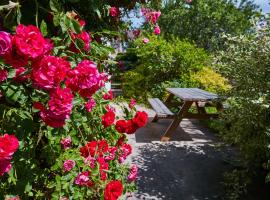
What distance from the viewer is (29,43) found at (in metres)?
1.12

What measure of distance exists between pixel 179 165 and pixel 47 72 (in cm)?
471

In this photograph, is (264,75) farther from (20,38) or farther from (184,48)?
(184,48)

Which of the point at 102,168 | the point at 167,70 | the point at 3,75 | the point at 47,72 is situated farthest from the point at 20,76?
the point at 167,70

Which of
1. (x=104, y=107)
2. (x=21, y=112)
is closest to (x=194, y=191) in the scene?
(x=104, y=107)

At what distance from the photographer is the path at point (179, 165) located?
4652 millimetres

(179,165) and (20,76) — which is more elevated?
(20,76)

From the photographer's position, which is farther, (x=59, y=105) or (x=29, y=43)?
(x=59, y=105)

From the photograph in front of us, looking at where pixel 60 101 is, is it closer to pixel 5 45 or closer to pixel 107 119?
pixel 5 45

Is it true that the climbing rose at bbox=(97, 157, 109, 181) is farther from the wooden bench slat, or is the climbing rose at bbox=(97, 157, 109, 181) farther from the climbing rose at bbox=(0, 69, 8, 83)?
the wooden bench slat

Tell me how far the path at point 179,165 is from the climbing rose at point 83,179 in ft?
7.81

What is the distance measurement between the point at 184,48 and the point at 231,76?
6584 mm

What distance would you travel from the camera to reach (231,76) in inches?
188

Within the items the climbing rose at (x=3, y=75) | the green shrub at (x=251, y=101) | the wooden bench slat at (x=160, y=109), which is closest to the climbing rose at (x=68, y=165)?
the climbing rose at (x=3, y=75)

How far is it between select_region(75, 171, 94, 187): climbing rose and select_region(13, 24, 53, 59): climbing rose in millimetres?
1044
